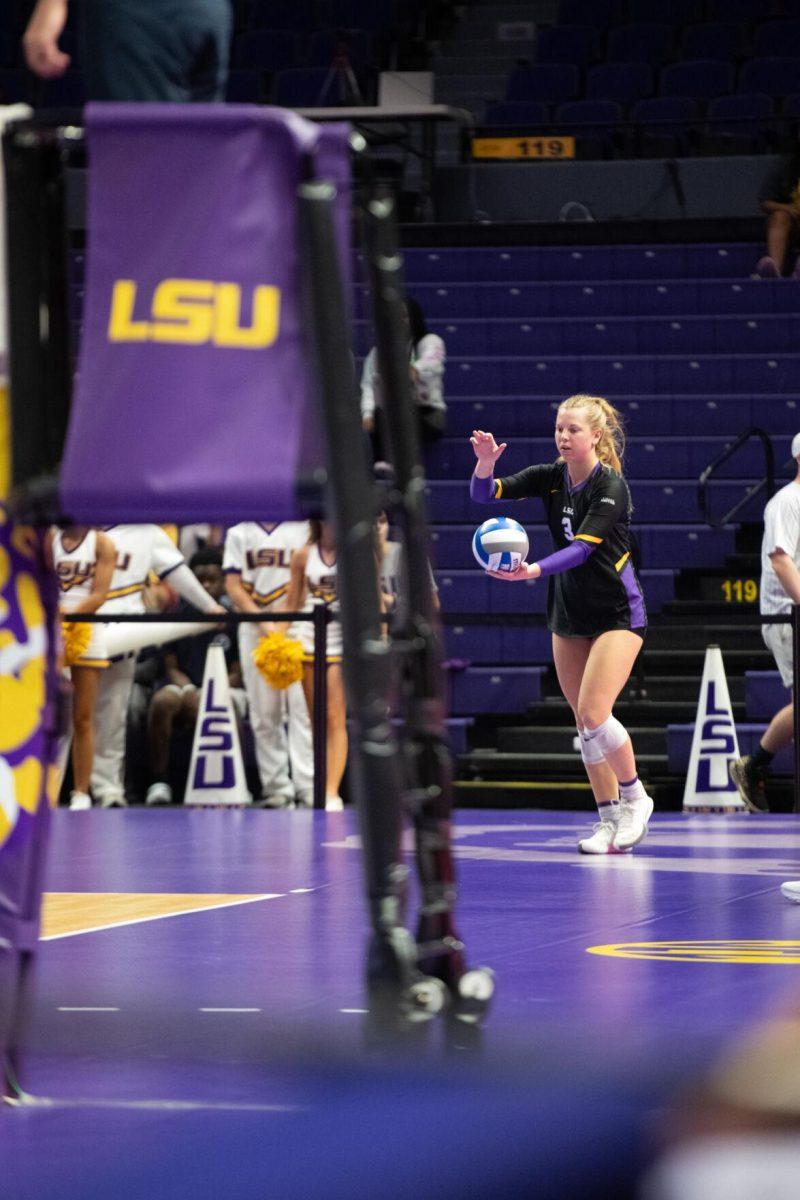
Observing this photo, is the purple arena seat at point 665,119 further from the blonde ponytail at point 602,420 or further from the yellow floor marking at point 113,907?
the yellow floor marking at point 113,907

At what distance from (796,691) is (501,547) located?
3820mm

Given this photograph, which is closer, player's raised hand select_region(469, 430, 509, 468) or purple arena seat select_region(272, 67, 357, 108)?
player's raised hand select_region(469, 430, 509, 468)

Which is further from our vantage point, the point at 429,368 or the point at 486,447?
the point at 429,368

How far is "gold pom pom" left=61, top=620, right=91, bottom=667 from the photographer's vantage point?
12.0 metres

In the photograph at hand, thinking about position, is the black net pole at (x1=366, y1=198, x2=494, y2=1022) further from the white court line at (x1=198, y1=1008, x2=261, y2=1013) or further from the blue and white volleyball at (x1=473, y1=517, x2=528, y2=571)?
the blue and white volleyball at (x1=473, y1=517, x2=528, y2=571)

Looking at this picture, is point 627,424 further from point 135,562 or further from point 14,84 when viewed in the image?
point 14,84

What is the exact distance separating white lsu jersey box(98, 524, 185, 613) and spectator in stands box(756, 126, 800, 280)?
7.66 metres

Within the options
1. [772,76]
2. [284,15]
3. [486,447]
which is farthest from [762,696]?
[284,15]

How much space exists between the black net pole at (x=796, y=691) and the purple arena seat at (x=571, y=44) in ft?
38.5

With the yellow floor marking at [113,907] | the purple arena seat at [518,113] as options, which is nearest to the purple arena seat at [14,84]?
the purple arena seat at [518,113]

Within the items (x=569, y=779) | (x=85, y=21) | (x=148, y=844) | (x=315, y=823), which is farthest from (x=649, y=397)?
(x=85, y=21)

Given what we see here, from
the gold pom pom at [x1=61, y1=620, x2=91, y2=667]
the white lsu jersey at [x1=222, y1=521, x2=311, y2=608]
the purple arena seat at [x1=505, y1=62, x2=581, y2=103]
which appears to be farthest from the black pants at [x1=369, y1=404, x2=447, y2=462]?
the purple arena seat at [x1=505, y1=62, x2=581, y2=103]

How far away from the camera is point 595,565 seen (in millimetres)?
8867

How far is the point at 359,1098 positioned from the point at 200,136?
1612 millimetres
